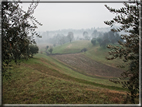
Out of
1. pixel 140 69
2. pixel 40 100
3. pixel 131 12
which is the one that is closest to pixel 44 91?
pixel 40 100

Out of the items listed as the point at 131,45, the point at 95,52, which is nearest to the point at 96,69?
the point at 95,52

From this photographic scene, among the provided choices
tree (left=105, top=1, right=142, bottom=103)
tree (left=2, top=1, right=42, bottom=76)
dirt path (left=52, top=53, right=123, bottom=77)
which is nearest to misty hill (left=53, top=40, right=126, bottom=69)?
dirt path (left=52, top=53, right=123, bottom=77)

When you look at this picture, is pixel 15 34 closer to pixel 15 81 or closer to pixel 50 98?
pixel 50 98

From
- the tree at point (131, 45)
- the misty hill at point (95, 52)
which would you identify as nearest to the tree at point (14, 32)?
the tree at point (131, 45)

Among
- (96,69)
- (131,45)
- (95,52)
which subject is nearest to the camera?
(131,45)

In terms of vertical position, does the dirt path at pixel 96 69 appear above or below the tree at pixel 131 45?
below

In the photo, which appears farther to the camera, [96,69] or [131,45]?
[96,69]

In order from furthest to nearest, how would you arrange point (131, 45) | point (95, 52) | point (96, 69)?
1. point (95, 52)
2. point (96, 69)
3. point (131, 45)

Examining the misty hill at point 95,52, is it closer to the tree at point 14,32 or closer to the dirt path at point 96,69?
the dirt path at point 96,69

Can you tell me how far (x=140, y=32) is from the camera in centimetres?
428

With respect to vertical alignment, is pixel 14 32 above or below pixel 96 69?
above

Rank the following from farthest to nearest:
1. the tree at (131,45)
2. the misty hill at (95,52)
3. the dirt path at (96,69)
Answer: the misty hill at (95,52)
the dirt path at (96,69)
the tree at (131,45)

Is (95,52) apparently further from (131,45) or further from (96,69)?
(131,45)

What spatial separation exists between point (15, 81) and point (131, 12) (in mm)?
15847
